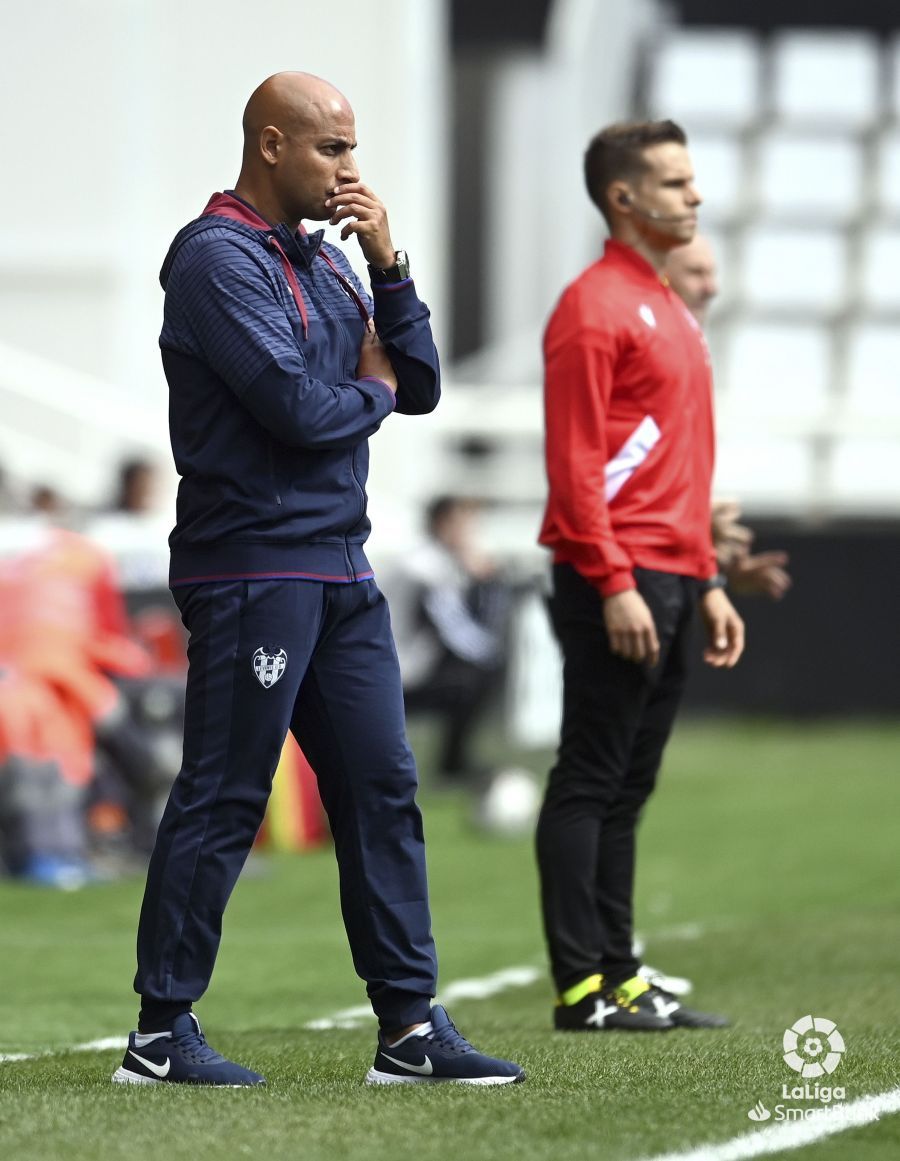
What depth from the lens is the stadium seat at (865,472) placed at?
1470 centimetres

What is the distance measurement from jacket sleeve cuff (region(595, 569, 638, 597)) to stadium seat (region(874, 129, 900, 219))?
14.4 metres

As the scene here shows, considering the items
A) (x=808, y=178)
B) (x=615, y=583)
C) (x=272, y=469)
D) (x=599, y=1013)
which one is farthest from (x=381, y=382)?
(x=808, y=178)

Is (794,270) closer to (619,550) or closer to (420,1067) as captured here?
(619,550)

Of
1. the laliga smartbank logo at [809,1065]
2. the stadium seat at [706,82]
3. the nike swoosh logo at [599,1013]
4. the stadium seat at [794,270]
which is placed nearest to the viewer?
the laliga smartbank logo at [809,1065]

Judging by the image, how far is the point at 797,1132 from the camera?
10.2ft

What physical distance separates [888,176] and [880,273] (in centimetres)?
104

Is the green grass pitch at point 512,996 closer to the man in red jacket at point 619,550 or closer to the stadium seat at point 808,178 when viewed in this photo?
the man in red jacket at point 619,550

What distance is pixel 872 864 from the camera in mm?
8016

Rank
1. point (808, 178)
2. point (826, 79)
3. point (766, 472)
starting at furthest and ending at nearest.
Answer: point (826, 79)
point (808, 178)
point (766, 472)

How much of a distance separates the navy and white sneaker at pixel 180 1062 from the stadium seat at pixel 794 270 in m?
14.6

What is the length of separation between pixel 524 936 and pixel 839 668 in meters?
7.64

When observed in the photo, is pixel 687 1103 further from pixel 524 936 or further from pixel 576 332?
pixel 524 936

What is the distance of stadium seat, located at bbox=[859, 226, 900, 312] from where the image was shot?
17.5 m

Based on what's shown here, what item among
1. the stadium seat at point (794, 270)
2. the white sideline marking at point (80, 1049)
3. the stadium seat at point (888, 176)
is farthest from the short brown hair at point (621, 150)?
the stadium seat at point (888, 176)
